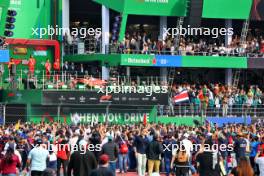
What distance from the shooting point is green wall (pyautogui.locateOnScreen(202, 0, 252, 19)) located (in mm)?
51125

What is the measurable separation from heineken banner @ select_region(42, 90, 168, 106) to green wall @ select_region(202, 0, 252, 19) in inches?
347

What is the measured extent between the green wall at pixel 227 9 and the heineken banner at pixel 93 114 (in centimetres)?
941

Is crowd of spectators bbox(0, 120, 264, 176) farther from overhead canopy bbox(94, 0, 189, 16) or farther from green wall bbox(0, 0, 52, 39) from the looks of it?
green wall bbox(0, 0, 52, 39)

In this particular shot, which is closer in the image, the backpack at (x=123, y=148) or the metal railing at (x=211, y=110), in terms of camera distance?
the backpack at (x=123, y=148)

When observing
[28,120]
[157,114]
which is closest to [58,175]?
[28,120]

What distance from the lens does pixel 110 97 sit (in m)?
42.3

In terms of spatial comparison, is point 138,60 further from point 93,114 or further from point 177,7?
point 93,114

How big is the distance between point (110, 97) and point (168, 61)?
7.59 metres

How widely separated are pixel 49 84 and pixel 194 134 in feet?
42.3

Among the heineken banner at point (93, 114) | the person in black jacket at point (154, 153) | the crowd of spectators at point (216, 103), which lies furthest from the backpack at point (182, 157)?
the crowd of spectators at point (216, 103)

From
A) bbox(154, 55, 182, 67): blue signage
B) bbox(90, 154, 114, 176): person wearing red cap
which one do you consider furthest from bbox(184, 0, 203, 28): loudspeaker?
bbox(90, 154, 114, 176): person wearing red cap

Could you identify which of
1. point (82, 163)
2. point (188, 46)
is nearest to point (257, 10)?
point (188, 46)

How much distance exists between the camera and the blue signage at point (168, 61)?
1918 inches

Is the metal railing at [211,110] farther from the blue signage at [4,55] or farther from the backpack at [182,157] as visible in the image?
the backpack at [182,157]
